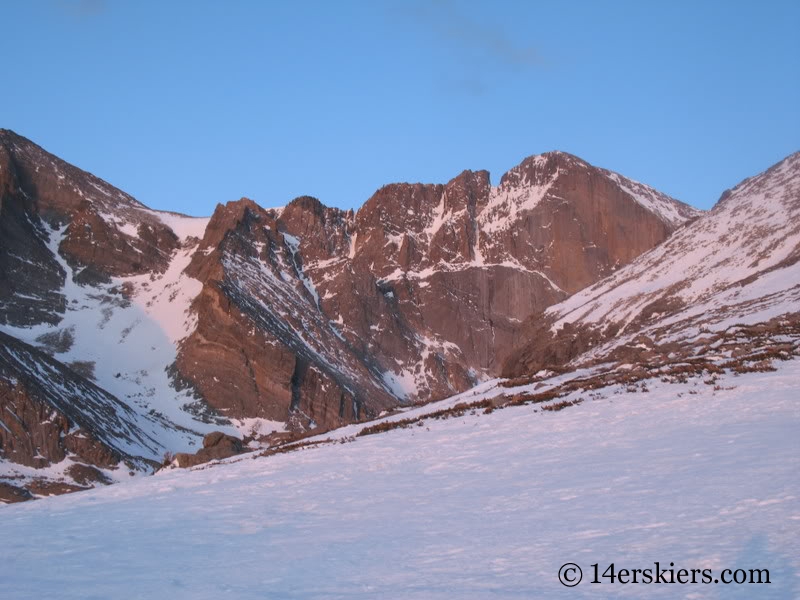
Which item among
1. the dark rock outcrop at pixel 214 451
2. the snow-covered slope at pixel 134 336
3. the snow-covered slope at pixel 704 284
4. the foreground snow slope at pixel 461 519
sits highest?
the snow-covered slope at pixel 134 336

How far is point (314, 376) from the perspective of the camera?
521 feet

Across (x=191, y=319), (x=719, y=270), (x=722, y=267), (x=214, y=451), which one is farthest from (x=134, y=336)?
(x=214, y=451)

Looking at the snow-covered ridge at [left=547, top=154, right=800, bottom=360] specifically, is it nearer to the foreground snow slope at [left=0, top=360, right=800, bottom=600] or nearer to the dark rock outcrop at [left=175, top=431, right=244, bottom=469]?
the dark rock outcrop at [left=175, top=431, right=244, bottom=469]

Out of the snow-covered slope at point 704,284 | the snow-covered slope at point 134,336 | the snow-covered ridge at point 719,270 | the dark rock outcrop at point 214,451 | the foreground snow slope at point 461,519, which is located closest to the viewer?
the foreground snow slope at point 461,519

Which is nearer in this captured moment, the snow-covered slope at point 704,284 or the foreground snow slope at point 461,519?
the foreground snow slope at point 461,519

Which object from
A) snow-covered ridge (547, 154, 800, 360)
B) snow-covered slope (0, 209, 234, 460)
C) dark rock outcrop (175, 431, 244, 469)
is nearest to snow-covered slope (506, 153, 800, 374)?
snow-covered ridge (547, 154, 800, 360)

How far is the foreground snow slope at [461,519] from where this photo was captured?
39.5 feet

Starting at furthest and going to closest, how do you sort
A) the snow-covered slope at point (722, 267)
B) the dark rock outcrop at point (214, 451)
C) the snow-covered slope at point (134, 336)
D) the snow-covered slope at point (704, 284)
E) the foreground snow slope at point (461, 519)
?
the snow-covered slope at point (134, 336) → the snow-covered slope at point (722, 267) → the snow-covered slope at point (704, 284) → the dark rock outcrop at point (214, 451) → the foreground snow slope at point (461, 519)

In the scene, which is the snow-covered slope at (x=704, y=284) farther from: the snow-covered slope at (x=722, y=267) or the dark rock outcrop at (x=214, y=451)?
the dark rock outcrop at (x=214, y=451)

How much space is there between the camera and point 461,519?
50.5 ft

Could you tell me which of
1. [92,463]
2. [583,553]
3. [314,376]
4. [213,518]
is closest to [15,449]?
[92,463]

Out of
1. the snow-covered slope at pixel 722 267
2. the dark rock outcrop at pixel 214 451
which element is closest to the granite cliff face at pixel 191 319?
the snow-covered slope at pixel 722 267

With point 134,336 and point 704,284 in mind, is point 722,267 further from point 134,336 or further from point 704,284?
point 134,336

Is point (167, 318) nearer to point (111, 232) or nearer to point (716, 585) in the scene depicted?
point (111, 232)
